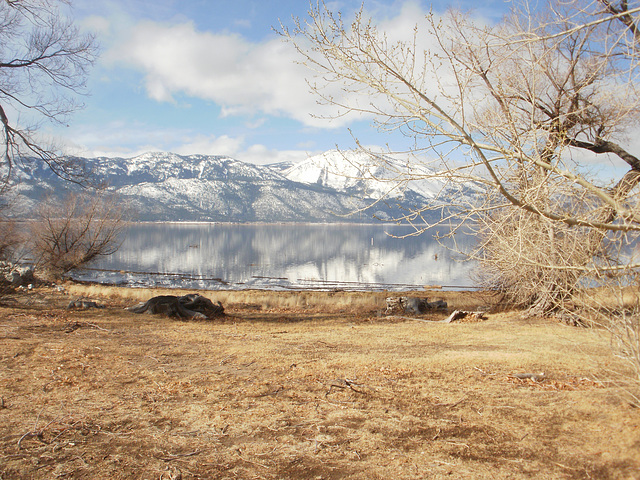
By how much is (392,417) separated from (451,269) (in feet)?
146

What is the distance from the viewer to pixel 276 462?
3.88 m

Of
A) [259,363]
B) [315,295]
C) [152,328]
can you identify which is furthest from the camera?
[315,295]

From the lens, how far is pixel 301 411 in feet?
16.5

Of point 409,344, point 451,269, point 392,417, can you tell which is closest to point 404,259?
point 451,269

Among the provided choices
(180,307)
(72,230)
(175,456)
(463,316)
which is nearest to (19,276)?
(72,230)

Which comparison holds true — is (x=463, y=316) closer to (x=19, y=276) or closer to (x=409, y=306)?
(x=409, y=306)

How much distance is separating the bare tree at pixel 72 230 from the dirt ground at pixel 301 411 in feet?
74.9

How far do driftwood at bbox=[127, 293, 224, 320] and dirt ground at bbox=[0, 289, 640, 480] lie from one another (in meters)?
3.96

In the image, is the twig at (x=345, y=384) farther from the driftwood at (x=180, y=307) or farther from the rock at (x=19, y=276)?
the rock at (x=19, y=276)

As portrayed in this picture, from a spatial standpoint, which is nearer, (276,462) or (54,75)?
(276,462)

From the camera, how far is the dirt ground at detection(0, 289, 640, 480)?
3783mm

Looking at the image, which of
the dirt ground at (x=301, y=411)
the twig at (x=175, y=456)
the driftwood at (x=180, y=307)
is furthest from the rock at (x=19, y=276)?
the twig at (x=175, y=456)

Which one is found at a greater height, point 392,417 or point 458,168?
point 458,168

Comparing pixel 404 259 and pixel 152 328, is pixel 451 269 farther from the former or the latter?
pixel 152 328
